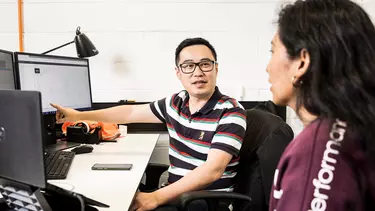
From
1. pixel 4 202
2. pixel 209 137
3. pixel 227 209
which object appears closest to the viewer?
pixel 4 202

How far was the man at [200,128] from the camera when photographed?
127cm

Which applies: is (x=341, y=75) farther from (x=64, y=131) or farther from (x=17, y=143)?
(x=64, y=131)

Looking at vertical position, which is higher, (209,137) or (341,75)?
(341,75)

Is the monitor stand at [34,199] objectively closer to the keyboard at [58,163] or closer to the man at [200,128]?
the keyboard at [58,163]

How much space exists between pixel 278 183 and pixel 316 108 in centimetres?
18

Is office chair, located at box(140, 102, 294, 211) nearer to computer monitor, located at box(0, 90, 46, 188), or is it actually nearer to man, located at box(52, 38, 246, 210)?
man, located at box(52, 38, 246, 210)

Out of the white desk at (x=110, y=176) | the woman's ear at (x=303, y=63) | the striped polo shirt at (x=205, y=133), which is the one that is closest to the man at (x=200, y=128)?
the striped polo shirt at (x=205, y=133)

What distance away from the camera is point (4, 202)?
944mm

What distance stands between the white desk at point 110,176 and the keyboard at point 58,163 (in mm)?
25

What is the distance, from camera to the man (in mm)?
1273

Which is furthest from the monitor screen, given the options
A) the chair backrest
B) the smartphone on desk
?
the chair backrest

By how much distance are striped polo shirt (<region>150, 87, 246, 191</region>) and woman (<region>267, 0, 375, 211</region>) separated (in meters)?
0.63

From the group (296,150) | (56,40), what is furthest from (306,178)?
(56,40)

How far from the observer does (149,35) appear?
236 cm
